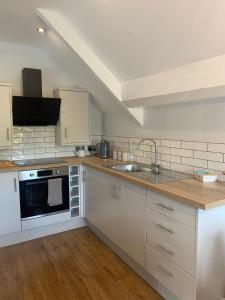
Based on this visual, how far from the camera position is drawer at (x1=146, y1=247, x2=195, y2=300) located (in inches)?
63.7

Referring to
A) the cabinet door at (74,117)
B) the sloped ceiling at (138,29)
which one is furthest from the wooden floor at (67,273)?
the sloped ceiling at (138,29)

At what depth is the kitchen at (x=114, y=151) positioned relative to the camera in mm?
1669

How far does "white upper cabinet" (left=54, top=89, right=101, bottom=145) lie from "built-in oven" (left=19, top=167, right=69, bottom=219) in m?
0.51

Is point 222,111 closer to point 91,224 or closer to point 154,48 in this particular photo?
point 154,48

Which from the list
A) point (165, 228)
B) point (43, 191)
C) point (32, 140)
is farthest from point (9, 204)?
point (165, 228)

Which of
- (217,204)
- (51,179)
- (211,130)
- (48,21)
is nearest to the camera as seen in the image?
(217,204)

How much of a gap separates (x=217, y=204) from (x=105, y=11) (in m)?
1.67

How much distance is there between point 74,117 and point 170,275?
223 cm

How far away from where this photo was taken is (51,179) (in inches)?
113

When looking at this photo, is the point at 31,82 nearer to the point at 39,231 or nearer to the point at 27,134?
the point at 27,134

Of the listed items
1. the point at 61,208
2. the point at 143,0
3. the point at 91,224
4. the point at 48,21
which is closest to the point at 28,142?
the point at 61,208

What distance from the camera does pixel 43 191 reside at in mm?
2842

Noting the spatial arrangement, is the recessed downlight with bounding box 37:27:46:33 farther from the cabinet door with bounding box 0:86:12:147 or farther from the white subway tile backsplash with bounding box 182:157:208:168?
the white subway tile backsplash with bounding box 182:157:208:168

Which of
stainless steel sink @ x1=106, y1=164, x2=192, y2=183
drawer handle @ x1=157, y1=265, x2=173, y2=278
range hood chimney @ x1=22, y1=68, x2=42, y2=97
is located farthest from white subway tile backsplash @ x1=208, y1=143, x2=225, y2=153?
range hood chimney @ x1=22, y1=68, x2=42, y2=97
